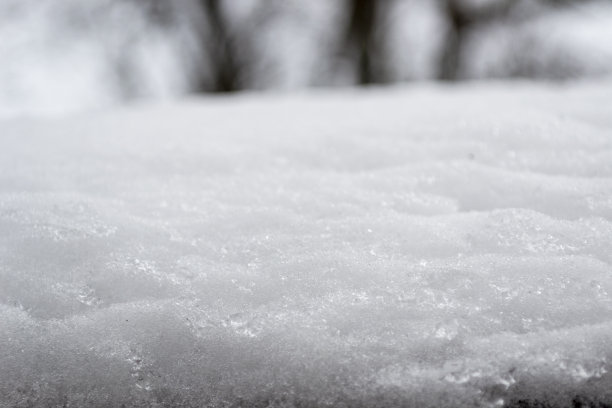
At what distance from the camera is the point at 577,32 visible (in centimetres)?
771

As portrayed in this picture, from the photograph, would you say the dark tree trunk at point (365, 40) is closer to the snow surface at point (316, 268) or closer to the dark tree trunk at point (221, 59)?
the dark tree trunk at point (221, 59)

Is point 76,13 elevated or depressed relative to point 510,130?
elevated

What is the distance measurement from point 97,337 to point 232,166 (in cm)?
51

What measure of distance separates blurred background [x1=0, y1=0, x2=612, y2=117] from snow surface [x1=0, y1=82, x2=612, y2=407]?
Answer: 6892 millimetres

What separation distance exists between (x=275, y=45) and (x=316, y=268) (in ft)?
25.6

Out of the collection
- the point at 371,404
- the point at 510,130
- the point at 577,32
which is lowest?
the point at 371,404

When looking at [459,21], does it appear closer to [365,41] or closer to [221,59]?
[365,41]

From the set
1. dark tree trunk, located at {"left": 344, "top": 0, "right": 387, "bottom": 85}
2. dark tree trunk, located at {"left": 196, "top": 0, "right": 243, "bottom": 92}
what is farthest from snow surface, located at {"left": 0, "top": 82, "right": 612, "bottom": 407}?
dark tree trunk, located at {"left": 196, "top": 0, "right": 243, "bottom": 92}

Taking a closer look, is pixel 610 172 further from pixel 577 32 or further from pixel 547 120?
pixel 577 32

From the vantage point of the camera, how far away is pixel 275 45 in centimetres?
825

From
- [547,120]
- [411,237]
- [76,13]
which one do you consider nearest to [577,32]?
[76,13]

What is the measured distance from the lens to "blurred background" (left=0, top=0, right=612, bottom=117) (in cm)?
746

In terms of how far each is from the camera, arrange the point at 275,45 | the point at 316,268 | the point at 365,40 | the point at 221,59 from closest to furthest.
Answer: the point at 316,268 → the point at 365,40 → the point at 221,59 → the point at 275,45

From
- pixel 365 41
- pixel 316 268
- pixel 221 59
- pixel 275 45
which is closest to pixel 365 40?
pixel 365 41
